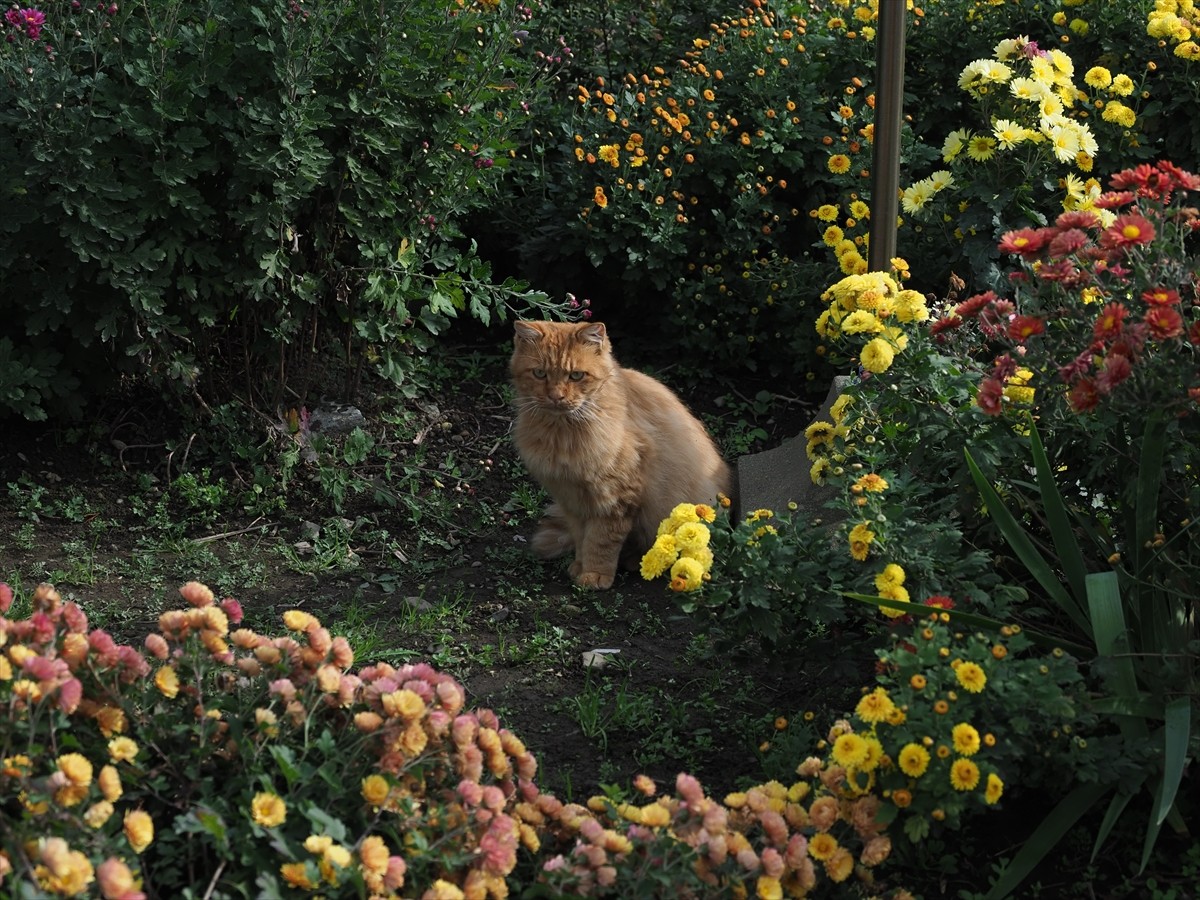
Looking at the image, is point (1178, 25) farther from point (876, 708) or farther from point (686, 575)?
point (876, 708)

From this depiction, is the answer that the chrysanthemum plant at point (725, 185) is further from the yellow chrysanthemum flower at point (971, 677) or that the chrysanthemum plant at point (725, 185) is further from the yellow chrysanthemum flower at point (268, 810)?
the yellow chrysanthemum flower at point (268, 810)

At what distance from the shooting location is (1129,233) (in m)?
2.77

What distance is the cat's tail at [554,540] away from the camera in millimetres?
4816

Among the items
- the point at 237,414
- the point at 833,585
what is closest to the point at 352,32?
the point at 237,414

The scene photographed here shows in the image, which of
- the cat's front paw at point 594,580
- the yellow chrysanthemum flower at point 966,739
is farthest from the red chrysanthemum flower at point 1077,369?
the cat's front paw at point 594,580

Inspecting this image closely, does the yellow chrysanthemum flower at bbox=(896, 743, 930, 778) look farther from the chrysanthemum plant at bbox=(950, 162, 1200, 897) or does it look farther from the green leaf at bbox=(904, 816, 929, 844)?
the chrysanthemum plant at bbox=(950, 162, 1200, 897)

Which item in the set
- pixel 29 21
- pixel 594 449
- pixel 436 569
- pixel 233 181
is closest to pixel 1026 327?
pixel 594 449

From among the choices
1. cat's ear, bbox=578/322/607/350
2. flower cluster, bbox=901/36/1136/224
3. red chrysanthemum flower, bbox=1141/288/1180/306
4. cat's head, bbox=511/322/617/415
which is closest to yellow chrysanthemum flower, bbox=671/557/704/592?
red chrysanthemum flower, bbox=1141/288/1180/306

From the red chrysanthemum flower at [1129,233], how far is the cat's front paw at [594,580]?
221cm

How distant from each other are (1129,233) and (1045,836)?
124 centimetres

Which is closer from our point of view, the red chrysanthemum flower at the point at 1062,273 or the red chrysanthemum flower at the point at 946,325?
the red chrysanthemum flower at the point at 1062,273

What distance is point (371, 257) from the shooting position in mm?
5074

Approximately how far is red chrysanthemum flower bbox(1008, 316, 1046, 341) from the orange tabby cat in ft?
6.12

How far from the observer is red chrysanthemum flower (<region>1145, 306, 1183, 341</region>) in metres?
2.64
